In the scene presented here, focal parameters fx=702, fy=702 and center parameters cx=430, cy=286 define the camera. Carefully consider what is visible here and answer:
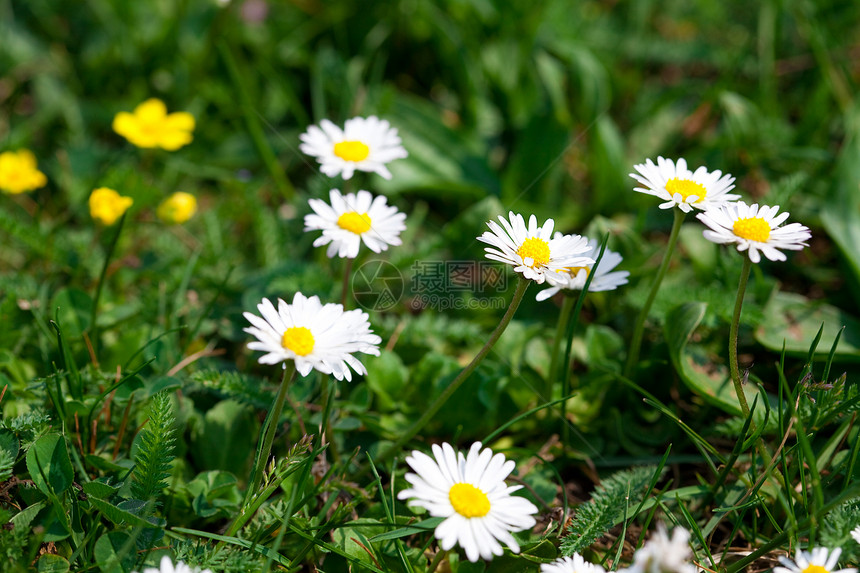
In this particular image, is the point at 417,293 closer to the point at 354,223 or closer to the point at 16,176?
the point at 354,223

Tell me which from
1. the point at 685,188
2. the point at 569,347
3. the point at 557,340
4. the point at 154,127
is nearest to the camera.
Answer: the point at 685,188

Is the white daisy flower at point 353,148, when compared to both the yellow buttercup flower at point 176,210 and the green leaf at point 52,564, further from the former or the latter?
the green leaf at point 52,564

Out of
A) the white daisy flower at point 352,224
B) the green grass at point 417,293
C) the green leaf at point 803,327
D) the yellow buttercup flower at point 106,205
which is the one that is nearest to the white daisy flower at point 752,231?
the green grass at point 417,293

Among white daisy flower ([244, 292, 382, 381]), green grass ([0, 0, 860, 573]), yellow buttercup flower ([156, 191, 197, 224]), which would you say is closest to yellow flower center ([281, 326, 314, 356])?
white daisy flower ([244, 292, 382, 381])

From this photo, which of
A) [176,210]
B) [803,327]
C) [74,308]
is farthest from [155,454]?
[803,327]

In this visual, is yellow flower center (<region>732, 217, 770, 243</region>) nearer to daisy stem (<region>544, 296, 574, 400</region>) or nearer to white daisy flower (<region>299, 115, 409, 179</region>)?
daisy stem (<region>544, 296, 574, 400</region>)
